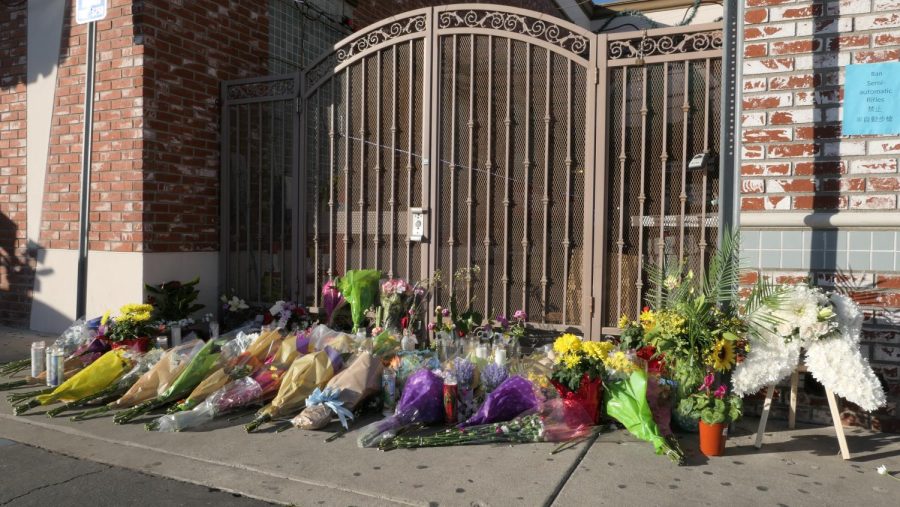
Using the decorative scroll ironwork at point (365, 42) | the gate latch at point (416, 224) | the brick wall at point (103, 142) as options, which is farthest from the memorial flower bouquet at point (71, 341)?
the decorative scroll ironwork at point (365, 42)

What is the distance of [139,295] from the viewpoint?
632 centimetres

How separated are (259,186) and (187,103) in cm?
106

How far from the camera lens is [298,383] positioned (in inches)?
181

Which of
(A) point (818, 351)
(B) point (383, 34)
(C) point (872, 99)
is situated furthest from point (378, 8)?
(A) point (818, 351)

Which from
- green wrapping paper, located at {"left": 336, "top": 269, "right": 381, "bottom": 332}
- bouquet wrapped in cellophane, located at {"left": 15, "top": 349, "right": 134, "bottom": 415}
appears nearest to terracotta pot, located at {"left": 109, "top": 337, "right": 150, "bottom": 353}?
bouquet wrapped in cellophane, located at {"left": 15, "top": 349, "right": 134, "bottom": 415}

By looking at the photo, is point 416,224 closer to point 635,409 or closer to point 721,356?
point 635,409

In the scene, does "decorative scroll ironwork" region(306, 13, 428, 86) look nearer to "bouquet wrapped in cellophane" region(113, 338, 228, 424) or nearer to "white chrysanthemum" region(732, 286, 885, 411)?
"bouquet wrapped in cellophane" region(113, 338, 228, 424)

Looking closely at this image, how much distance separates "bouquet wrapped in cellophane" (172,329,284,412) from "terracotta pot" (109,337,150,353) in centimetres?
87

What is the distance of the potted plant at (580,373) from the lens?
4172 mm

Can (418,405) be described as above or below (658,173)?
below

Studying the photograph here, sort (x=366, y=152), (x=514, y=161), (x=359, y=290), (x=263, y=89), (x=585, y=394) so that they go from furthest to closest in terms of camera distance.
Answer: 1. (x=263, y=89)
2. (x=366, y=152)
3. (x=359, y=290)
4. (x=514, y=161)
5. (x=585, y=394)

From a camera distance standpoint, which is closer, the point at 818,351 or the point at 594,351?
Answer: the point at 818,351

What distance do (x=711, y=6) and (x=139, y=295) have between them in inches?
433

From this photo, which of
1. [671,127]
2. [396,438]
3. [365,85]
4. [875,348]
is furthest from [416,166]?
[875,348]
